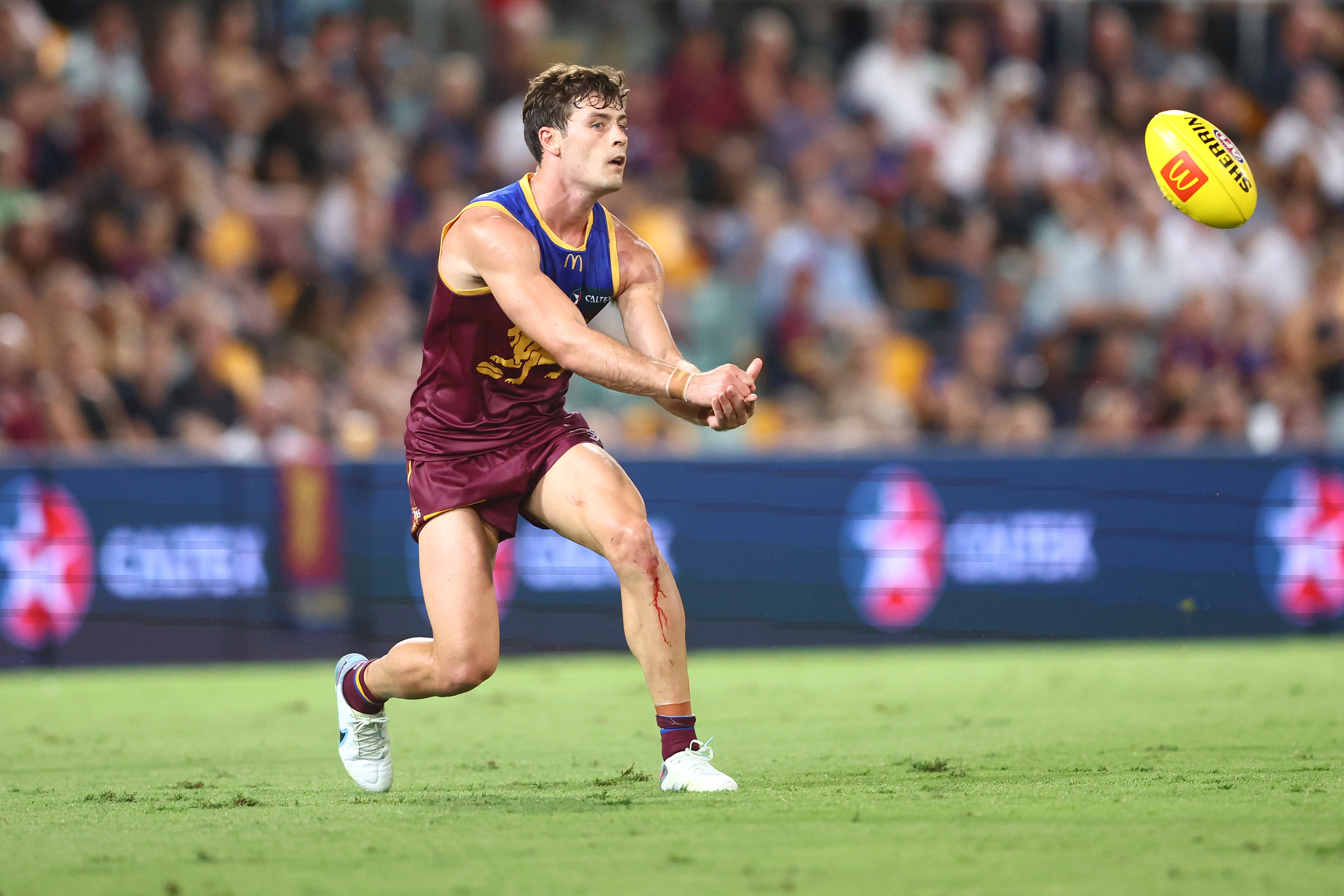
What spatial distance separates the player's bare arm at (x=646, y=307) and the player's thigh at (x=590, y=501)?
33 cm

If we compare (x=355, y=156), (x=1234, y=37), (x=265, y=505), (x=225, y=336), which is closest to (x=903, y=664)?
(x=265, y=505)

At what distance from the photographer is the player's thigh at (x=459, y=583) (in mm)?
5762

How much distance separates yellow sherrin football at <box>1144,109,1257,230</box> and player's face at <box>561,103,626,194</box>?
8.28 feet

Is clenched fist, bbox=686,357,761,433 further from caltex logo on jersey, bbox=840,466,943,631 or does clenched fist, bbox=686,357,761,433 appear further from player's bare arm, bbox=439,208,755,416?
caltex logo on jersey, bbox=840,466,943,631

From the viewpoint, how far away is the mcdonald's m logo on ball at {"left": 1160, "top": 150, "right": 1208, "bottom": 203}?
22.7ft

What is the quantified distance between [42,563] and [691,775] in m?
6.41

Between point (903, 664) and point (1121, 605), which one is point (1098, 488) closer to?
point (1121, 605)

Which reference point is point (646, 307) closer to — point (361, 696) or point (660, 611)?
point (660, 611)

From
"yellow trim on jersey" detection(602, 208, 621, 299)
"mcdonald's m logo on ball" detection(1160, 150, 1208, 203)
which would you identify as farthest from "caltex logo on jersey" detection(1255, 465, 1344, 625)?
"yellow trim on jersey" detection(602, 208, 621, 299)

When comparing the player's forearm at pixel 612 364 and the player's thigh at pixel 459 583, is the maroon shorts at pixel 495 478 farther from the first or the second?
the player's forearm at pixel 612 364

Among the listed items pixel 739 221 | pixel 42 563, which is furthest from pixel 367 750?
pixel 739 221

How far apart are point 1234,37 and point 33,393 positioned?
12762 mm

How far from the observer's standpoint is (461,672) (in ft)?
19.0

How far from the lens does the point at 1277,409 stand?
13445 millimetres
